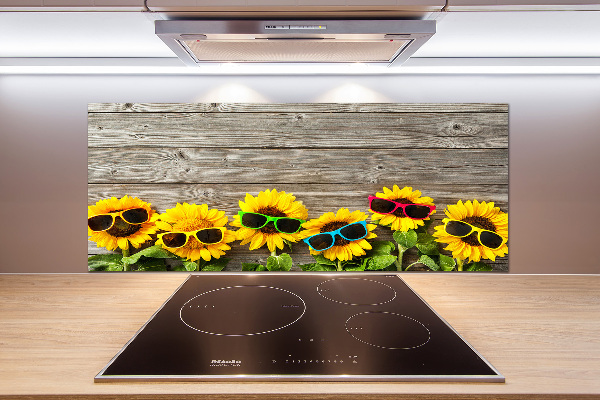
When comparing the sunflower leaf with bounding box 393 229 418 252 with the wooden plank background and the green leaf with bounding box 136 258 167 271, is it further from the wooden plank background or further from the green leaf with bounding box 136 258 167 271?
the green leaf with bounding box 136 258 167 271

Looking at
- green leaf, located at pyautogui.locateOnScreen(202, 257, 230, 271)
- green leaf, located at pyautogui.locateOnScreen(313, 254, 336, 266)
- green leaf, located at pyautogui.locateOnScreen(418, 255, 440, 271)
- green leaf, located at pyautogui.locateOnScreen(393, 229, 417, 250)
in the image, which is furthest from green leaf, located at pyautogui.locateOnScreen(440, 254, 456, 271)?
green leaf, located at pyautogui.locateOnScreen(202, 257, 230, 271)

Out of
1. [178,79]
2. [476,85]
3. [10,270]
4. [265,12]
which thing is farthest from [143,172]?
[476,85]

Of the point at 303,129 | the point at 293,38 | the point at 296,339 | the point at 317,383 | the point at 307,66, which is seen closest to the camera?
the point at 317,383

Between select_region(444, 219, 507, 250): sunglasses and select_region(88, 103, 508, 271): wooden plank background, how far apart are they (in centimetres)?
Result: 7

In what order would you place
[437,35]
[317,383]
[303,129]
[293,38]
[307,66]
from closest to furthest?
[317,383] → [293,38] → [437,35] → [307,66] → [303,129]

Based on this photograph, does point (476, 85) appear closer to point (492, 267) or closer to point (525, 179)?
point (525, 179)

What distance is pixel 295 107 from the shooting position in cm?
121

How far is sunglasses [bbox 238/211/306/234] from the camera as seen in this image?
1.18 m

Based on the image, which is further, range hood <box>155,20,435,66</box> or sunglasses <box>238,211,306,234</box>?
sunglasses <box>238,211,306,234</box>

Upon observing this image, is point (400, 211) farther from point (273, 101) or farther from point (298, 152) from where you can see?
point (273, 101)

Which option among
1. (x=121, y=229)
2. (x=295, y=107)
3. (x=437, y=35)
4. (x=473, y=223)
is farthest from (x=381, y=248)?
(x=121, y=229)

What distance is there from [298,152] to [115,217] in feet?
2.18

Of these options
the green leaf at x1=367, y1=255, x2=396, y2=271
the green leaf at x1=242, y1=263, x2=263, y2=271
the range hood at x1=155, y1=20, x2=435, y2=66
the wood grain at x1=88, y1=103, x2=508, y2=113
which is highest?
the range hood at x1=155, y1=20, x2=435, y2=66

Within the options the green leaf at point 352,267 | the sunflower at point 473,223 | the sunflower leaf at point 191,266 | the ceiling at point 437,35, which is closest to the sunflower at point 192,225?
the sunflower leaf at point 191,266
